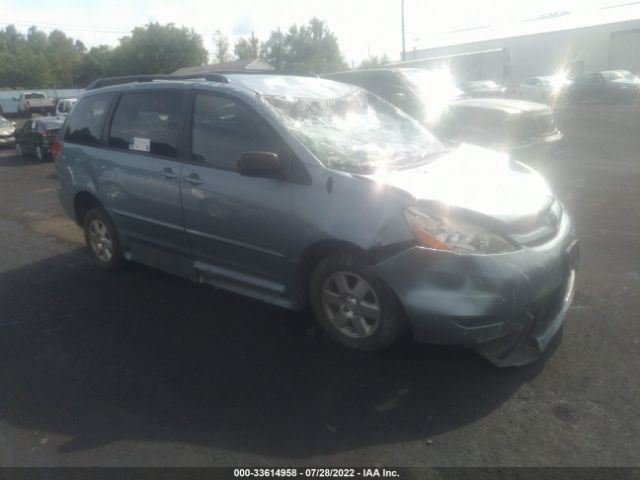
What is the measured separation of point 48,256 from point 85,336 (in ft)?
8.22

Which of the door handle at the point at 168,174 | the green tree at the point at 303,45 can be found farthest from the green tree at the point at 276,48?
the door handle at the point at 168,174

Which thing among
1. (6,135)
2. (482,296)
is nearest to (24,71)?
(6,135)

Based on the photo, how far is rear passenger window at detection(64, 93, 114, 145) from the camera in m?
5.42

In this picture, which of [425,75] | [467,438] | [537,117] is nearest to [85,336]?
[467,438]

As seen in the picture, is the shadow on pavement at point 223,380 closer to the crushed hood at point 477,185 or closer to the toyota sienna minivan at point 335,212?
the toyota sienna minivan at point 335,212

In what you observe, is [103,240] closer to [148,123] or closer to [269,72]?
[148,123]

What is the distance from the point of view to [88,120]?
561 centimetres

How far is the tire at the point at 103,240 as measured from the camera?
17.9ft

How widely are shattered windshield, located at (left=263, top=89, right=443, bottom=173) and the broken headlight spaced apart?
2.06 ft

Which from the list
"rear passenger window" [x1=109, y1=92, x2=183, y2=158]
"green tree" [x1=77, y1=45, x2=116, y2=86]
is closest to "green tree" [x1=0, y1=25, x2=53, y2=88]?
"green tree" [x1=77, y1=45, x2=116, y2=86]

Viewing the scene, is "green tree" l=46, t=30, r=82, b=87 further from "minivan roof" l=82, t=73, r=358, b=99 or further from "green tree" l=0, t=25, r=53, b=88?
"minivan roof" l=82, t=73, r=358, b=99

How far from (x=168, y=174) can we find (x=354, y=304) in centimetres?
197

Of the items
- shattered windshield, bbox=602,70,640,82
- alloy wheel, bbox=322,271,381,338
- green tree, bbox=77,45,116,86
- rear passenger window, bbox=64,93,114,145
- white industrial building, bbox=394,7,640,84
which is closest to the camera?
alloy wheel, bbox=322,271,381,338

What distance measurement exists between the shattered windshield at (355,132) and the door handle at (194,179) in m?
0.79
